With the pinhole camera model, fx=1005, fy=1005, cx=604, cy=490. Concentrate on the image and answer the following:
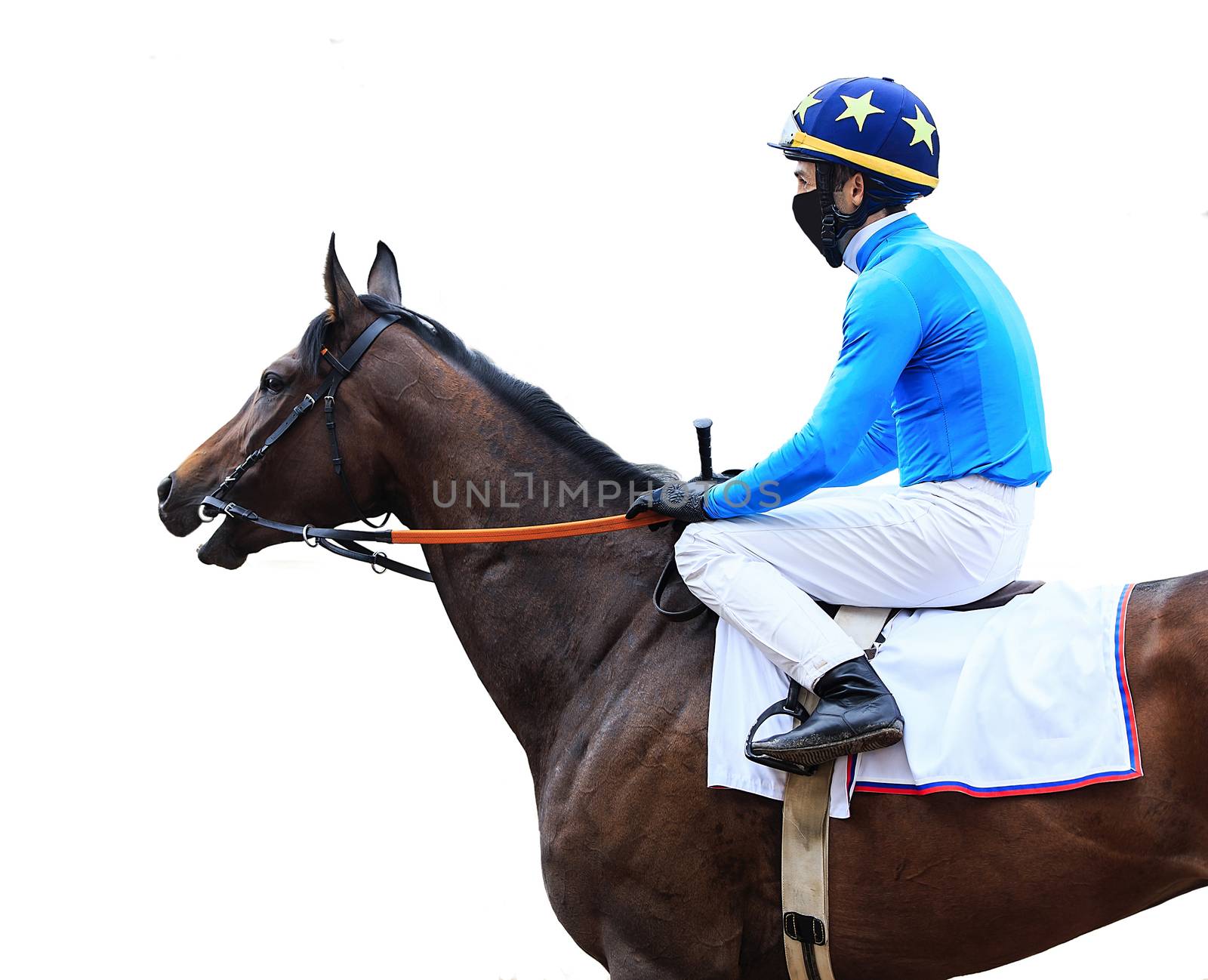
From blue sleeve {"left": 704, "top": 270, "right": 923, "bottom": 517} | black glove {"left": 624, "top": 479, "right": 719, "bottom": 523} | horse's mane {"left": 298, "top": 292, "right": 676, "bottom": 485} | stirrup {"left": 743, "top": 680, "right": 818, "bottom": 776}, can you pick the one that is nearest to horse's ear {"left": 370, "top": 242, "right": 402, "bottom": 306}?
horse's mane {"left": 298, "top": 292, "right": 676, "bottom": 485}

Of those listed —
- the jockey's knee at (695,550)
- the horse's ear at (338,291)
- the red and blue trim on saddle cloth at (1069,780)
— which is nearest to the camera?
the red and blue trim on saddle cloth at (1069,780)

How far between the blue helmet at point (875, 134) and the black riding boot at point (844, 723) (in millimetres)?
1247

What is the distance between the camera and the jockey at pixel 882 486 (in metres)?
2.37

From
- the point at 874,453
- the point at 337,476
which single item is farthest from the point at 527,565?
the point at 874,453

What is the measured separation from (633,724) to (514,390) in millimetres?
1042

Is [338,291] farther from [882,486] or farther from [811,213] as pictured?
[882,486]

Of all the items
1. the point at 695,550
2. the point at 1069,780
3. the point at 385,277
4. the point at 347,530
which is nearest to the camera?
the point at 1069,780

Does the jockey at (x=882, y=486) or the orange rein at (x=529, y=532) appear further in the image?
the orange rein at (x=529, y=532)

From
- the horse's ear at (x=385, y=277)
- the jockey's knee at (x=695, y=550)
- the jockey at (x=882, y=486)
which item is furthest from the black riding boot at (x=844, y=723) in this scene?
the horse's ear at (x=385, y=277)

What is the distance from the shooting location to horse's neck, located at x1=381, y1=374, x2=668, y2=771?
2.79 meters

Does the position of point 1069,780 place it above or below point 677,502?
below

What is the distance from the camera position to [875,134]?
257cm

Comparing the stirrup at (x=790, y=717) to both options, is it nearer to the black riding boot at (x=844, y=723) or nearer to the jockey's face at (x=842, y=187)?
the black riding boot at (x=844, y=723)

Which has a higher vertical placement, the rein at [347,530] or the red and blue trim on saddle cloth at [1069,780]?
the rein at [347,530]
